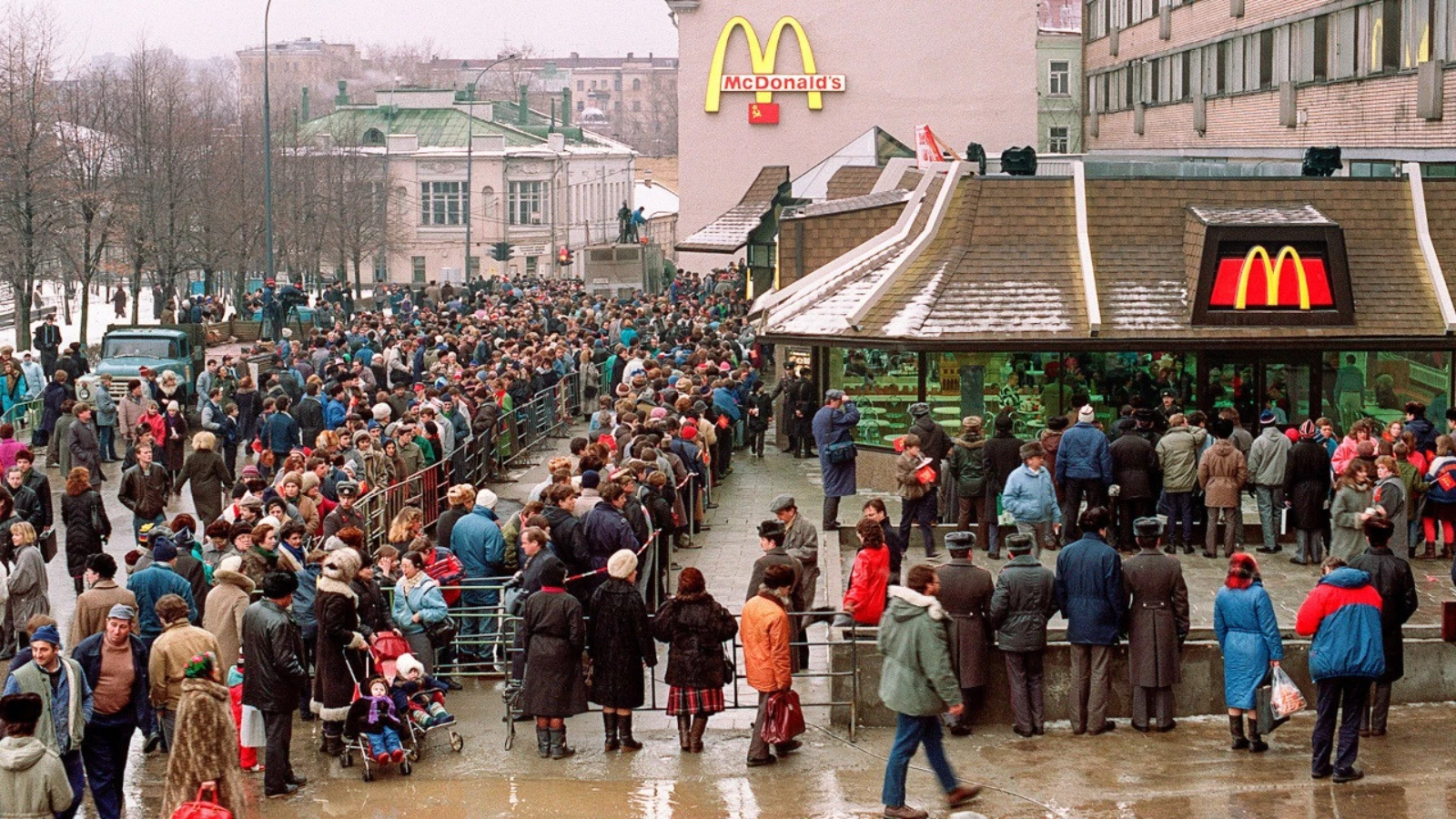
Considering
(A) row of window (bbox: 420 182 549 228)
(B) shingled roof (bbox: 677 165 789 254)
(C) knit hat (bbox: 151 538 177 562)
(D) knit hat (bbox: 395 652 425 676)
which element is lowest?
(D) knit hat (bbox: 395 652 425 676)

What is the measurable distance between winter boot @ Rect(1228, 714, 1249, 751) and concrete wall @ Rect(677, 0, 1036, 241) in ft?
196

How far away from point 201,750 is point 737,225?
35627 millimetres

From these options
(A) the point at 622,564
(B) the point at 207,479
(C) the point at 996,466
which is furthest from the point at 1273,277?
(B) the point at 207,479

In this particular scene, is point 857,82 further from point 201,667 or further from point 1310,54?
point 201,667

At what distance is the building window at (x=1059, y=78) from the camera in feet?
247

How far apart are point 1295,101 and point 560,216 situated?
201ft

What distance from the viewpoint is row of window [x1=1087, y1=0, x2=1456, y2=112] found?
119 feet

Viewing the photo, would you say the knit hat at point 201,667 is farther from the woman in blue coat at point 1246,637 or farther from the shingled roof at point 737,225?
the shingled roof at point 737,225

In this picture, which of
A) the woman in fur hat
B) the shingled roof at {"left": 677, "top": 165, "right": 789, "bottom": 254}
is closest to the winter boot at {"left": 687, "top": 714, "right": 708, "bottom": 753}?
the woman in fur hat

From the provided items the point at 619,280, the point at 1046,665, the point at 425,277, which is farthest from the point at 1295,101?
the point at 425,277

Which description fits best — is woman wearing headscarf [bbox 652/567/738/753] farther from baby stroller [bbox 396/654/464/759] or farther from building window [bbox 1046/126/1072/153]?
building window [bbox 1046/126/1072/153]

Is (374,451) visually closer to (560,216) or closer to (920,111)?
(920,111)

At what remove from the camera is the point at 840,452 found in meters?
20.6

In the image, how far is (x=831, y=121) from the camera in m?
72.8
